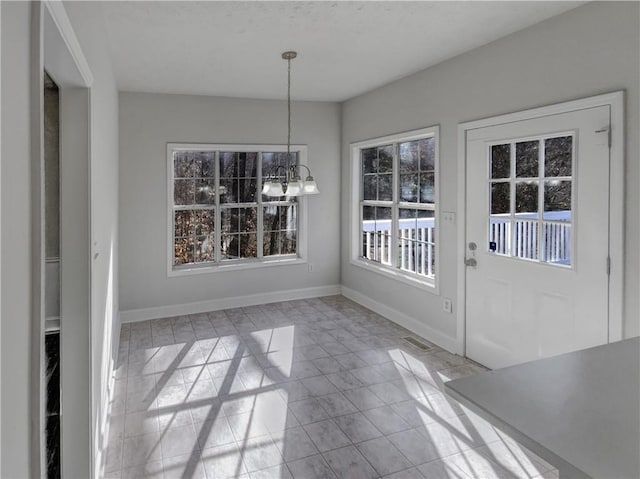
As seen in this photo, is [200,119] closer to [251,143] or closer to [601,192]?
[251,143]

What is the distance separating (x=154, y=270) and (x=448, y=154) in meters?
3.51

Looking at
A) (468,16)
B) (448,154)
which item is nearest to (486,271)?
(448,154)

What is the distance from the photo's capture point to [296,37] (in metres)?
3.27

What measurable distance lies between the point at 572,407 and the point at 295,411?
2.33 meters

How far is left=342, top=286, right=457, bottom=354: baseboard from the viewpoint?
4.05 meters

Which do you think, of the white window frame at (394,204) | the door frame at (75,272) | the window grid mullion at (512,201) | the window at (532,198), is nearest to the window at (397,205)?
the white window frame at (394,204)

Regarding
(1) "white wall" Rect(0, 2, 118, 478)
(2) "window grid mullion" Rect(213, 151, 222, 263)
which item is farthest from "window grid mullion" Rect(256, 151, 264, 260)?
(1) "white wall" Rect(0, 2, 118, 478)

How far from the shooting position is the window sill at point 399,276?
427 centimetres

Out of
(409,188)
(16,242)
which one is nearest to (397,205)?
(409,188)

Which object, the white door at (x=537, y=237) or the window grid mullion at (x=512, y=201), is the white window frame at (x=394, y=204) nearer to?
the white door at (x=537, y=237)

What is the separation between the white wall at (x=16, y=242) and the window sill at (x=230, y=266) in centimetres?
439

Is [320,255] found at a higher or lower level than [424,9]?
lower

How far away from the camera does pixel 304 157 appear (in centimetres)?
571

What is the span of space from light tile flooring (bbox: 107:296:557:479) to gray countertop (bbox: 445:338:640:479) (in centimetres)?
152
